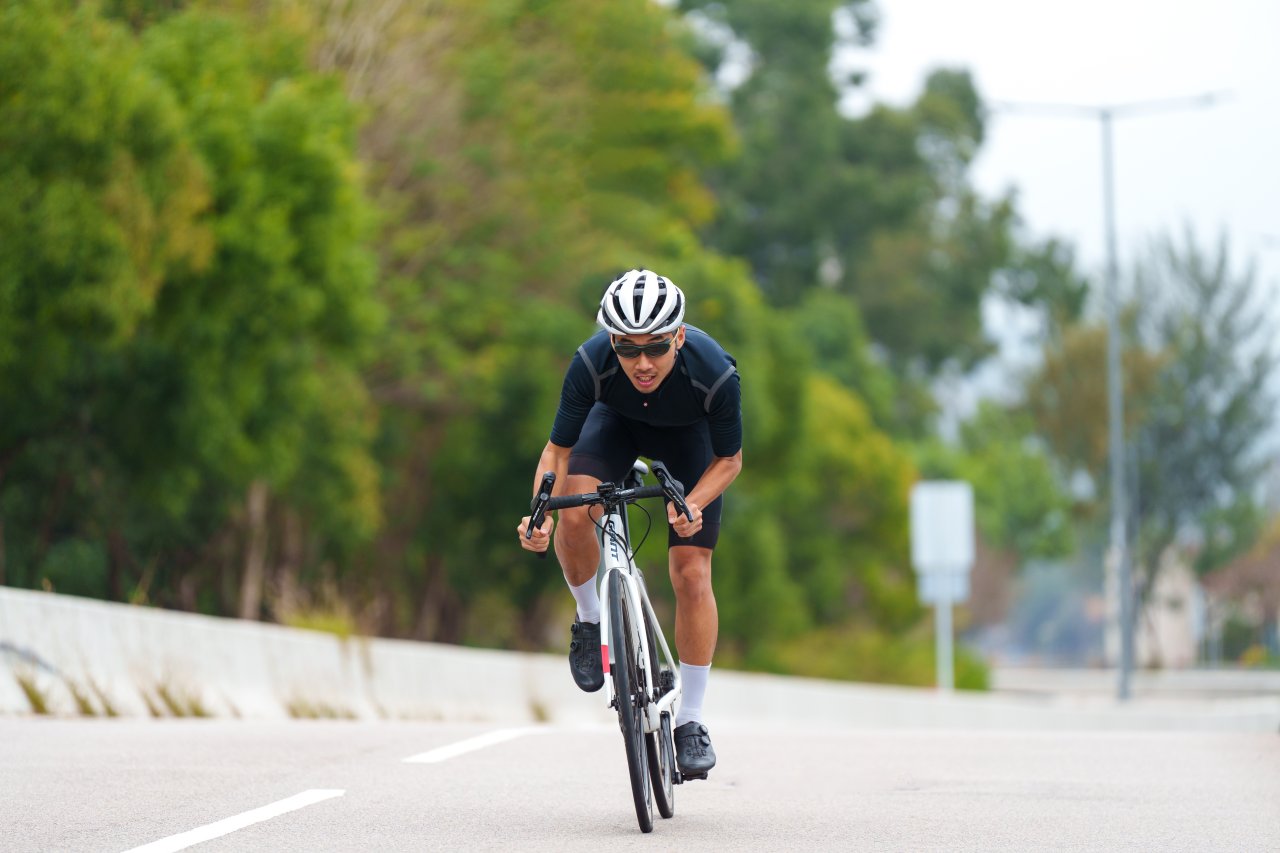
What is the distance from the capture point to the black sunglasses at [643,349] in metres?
7.66

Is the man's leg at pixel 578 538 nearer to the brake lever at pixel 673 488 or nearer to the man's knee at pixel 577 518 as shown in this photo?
the man's knee at pixel 577 518

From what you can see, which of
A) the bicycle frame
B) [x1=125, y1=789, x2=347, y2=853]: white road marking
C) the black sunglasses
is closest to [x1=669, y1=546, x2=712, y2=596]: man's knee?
the bicycle frame

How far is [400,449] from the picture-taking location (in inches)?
1516

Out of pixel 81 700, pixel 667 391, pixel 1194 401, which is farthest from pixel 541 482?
pixel 1194 401

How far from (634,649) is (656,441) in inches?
36.8

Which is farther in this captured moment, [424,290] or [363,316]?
[424,290]

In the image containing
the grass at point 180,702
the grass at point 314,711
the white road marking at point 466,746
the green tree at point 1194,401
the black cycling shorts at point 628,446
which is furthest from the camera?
the green tree at point 1194,401

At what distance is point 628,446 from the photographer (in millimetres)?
8414

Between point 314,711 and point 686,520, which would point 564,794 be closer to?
point 686,520

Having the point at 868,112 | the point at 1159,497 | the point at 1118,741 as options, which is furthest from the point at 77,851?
the point at 1159,497

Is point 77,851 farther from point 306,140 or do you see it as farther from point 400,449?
point 400,449

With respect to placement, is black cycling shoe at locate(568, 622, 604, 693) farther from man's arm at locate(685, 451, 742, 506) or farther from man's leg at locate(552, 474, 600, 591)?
man's arm at locate(685, 451, 742, 506)

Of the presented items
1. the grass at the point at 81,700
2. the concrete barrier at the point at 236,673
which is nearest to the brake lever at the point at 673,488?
the concrete barrier at the point at 236,673

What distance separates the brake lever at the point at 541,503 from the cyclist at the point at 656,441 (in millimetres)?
26
